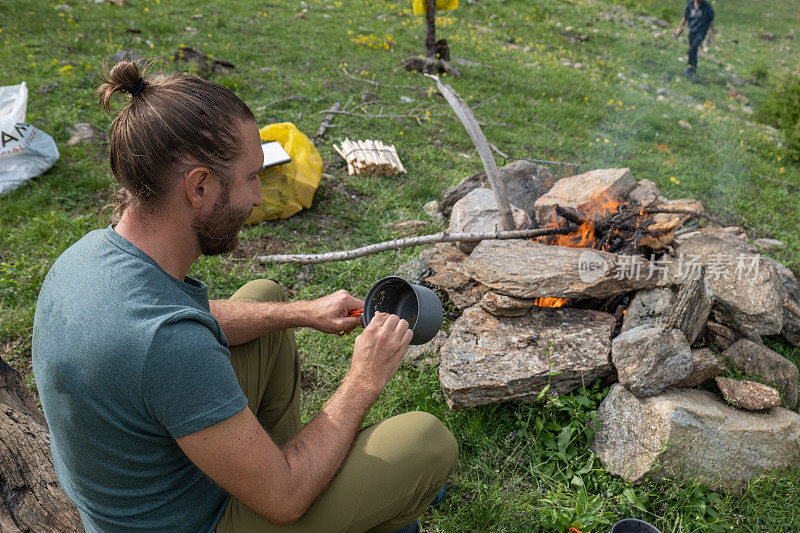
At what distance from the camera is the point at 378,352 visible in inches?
76.5

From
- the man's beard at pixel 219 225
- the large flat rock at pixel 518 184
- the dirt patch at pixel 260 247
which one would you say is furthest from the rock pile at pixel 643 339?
the man's beard at pixel 219 225

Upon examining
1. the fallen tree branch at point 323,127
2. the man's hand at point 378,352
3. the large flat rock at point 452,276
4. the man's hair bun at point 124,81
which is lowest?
the large flat rock at point 452,276

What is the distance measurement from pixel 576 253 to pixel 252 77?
21.0 ft

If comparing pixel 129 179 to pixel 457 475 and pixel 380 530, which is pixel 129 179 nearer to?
pixel 380 530

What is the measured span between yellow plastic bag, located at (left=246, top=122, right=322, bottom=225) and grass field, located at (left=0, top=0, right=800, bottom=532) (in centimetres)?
15

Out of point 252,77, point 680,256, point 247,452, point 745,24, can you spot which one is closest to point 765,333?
point 680,256

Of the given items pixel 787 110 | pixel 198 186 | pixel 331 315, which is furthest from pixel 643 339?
pixel 787 110

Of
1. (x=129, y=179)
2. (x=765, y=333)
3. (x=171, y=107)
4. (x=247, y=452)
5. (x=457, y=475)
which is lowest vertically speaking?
(x=457, y=475)

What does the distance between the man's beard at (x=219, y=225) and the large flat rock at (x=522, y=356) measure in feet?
5.27

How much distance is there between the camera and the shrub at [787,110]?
7.84 metres

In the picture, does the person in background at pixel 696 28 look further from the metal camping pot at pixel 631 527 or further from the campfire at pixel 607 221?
the metal camping pot at pixel 631 527

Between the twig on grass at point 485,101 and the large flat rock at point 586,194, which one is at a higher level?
the large flat rock at point 586,194

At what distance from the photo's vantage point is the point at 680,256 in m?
3.68

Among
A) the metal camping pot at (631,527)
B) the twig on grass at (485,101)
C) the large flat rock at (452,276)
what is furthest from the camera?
the twig on grass at (485,101)
